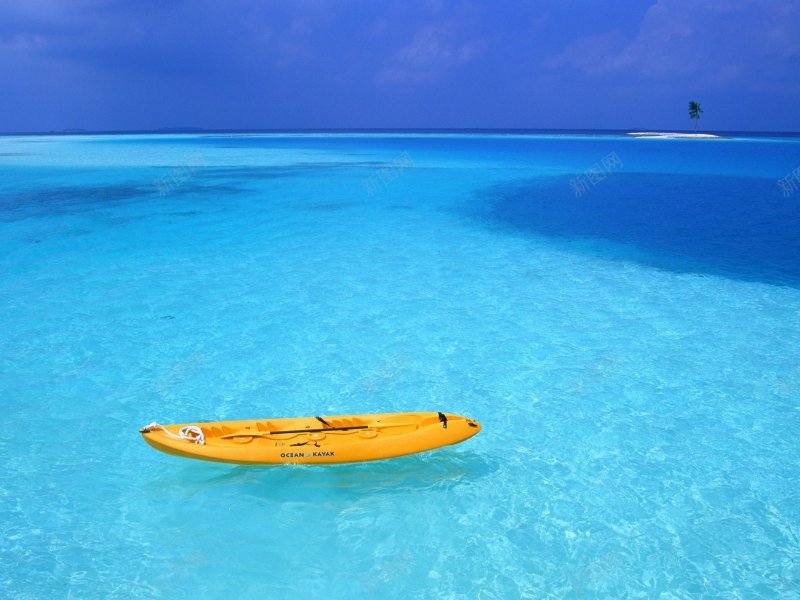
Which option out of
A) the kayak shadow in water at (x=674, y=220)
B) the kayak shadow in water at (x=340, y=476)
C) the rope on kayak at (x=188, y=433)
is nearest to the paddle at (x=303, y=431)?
the rope on kayak at (x=188, y=433)

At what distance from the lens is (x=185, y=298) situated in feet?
47.8

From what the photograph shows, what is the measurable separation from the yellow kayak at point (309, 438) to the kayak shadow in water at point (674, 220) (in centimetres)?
1319

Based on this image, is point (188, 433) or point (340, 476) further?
point (340, 476)

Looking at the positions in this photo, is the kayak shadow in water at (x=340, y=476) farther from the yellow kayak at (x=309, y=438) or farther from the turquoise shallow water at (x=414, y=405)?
the yellow kayak at (x=309, y=438)

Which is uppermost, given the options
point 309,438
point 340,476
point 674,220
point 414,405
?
point 674,220

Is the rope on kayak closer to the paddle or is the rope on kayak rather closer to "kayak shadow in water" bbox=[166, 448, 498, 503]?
the paddle

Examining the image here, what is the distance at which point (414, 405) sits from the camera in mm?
9516

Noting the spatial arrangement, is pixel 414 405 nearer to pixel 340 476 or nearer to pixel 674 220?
pixel 340 476

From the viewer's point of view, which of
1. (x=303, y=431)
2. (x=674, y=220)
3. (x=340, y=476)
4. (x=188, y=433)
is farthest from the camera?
(x=674, y=220)

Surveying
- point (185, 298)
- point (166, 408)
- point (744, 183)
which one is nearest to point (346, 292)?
point (185, 298)

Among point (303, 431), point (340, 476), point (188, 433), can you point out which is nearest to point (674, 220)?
point (340, 476)

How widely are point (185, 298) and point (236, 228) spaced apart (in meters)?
9.44

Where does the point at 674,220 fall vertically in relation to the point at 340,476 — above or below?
above

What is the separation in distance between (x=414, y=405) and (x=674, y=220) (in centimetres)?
2103
